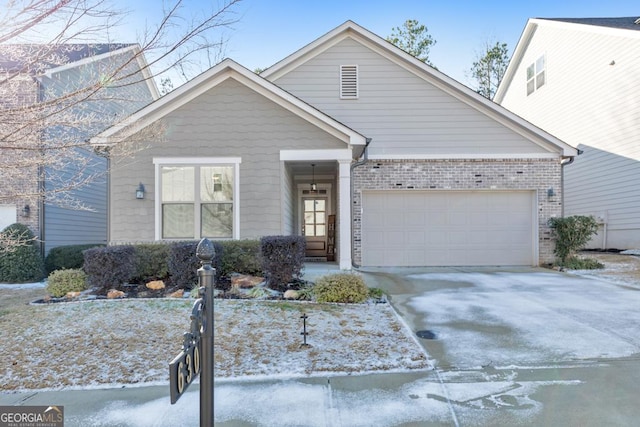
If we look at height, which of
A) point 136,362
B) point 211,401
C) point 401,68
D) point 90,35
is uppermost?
point 401,68

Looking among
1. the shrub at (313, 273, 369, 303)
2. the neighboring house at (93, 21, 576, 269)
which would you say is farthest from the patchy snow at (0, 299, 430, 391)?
the neighboring house at (93, 21, 576, 269)

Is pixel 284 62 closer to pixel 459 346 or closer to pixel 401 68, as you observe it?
pixel 401 68

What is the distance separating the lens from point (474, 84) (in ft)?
90.6

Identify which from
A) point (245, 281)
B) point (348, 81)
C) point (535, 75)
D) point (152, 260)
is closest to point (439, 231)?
point (348, 81)

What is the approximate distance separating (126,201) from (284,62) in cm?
571

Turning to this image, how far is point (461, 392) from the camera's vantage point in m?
3.65

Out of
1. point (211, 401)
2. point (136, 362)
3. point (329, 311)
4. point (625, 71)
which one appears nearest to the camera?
point (211, 401)

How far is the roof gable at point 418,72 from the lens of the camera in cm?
1138

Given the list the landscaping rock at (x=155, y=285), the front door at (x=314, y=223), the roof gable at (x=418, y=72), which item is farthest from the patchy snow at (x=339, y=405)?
the front door at (x=314, y=223)

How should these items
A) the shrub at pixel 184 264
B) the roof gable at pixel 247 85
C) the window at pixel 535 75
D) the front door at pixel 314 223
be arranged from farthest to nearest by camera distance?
the window at pixel 535 75, the front door at pixel 314 223, the roof gable at pixel 247 85, the shrub at pixel 184 264

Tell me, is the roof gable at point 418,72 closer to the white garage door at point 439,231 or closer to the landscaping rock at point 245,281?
the white garage door at point 439,231

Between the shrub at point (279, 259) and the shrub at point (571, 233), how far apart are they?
7.13m

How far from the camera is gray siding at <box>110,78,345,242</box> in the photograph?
936 cm

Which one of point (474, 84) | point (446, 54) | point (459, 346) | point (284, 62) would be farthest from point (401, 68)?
point (474, 84)
